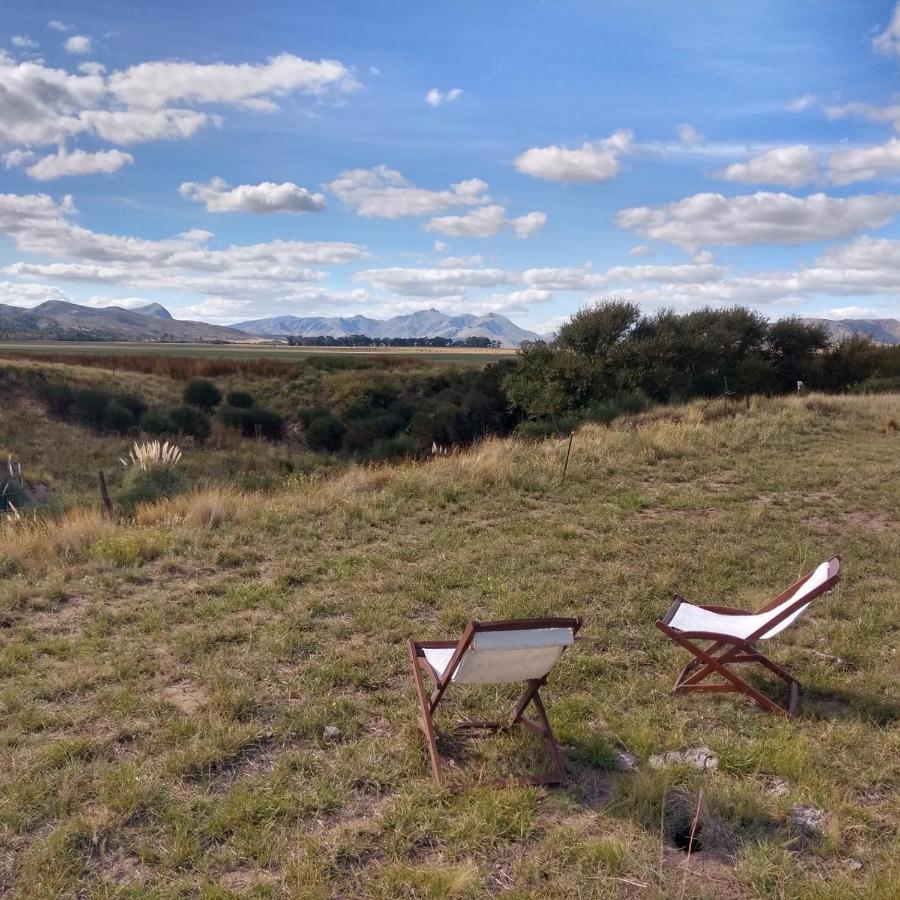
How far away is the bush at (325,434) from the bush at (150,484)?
1779 cm

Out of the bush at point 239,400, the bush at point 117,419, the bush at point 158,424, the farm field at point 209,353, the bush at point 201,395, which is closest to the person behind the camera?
the bush at point 158,424

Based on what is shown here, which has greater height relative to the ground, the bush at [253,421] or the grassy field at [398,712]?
the grassy field at [398,712]

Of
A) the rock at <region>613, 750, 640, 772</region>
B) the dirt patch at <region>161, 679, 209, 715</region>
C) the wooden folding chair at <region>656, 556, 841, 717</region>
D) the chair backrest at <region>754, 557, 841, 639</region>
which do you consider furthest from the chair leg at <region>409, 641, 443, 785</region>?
the chair backrest at <region>754, 557, 841, 639</region>

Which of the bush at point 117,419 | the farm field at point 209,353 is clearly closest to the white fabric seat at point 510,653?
the bush at point 117,419

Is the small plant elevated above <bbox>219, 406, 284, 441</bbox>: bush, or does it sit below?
above

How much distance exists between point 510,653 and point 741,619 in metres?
2.00

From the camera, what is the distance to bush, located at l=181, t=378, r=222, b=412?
34.6 m

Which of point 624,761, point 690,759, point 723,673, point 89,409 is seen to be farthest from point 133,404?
point 690,759

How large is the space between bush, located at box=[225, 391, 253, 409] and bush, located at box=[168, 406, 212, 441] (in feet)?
13.3

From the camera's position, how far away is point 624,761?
11.1ft

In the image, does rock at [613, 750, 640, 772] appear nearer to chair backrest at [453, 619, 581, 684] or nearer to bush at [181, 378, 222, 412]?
chair backrest at [453, 619, 581, 684]

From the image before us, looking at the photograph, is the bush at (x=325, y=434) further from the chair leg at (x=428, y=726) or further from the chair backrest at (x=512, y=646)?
the chair backrest at (x=512, y=646)

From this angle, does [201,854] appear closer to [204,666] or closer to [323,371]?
[204,666]

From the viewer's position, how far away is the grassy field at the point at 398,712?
8.84 ft
